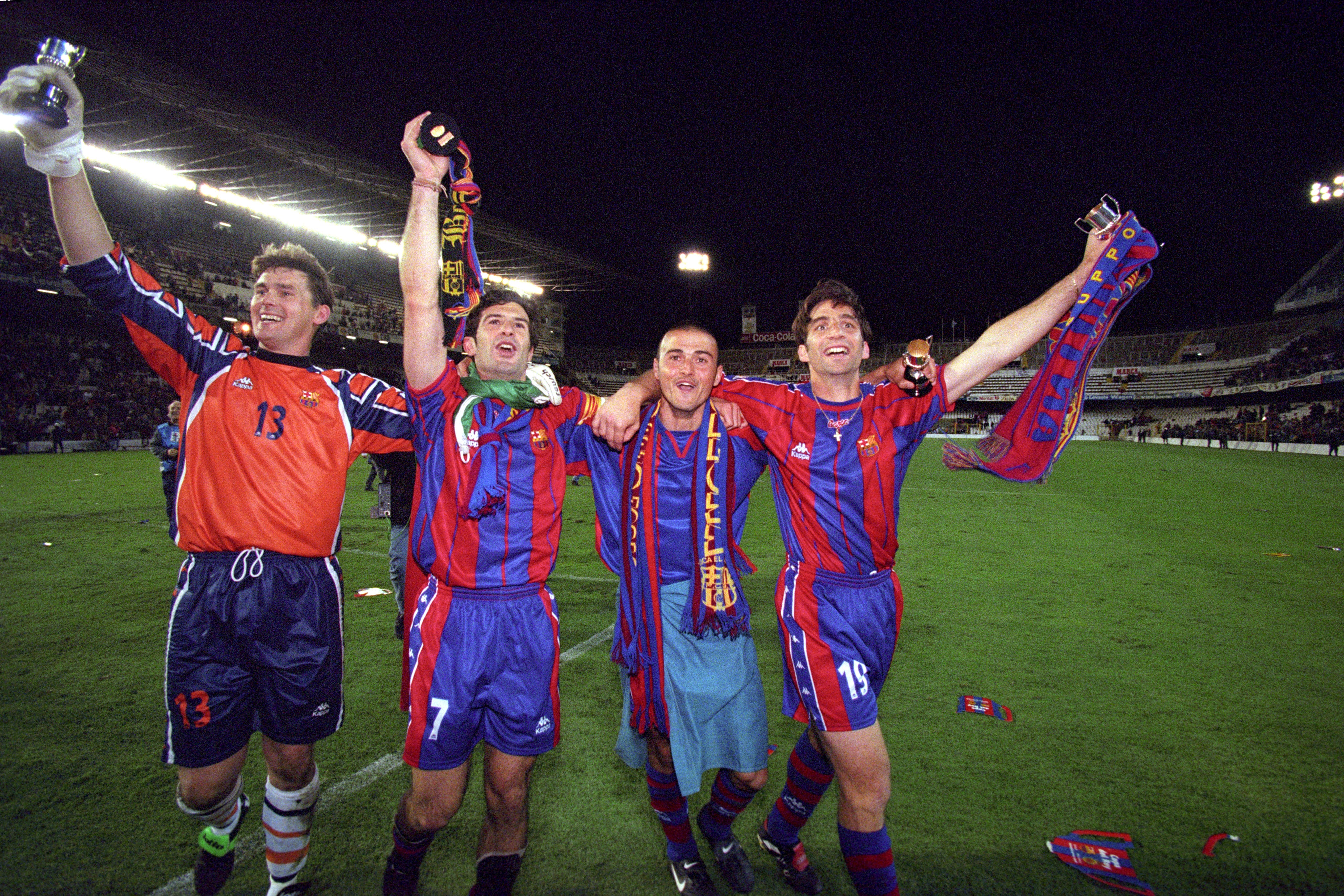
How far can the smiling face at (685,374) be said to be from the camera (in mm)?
2936

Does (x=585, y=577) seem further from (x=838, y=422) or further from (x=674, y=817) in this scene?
(x=838, y=422)

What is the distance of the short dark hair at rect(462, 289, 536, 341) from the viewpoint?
2.81 meters

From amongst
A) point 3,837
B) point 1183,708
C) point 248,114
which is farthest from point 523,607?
point 248,114

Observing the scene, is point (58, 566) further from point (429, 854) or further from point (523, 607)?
point (523, 607)

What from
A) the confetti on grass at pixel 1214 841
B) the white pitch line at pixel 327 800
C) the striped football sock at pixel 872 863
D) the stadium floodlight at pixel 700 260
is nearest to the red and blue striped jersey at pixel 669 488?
the striped football sock at pixel 872 863

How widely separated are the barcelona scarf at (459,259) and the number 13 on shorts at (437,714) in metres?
1.59

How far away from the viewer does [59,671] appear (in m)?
4.81

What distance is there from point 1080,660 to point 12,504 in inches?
690

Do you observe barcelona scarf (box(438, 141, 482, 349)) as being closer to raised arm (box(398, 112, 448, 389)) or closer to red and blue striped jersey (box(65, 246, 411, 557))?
raised arm (box(398, 112, 448, 389))

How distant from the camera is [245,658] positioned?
2553 millimetres

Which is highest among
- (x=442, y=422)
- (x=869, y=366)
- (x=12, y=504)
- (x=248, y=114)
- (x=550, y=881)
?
(x=248, y=114)

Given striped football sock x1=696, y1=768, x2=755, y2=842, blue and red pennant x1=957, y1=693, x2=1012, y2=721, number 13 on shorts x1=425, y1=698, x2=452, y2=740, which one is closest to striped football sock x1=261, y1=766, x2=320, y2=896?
number 13 on shorts x1=425, y1=698, x2=452, y2=740

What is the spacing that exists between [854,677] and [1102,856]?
153cm

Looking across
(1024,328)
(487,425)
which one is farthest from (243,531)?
(1024,328)
